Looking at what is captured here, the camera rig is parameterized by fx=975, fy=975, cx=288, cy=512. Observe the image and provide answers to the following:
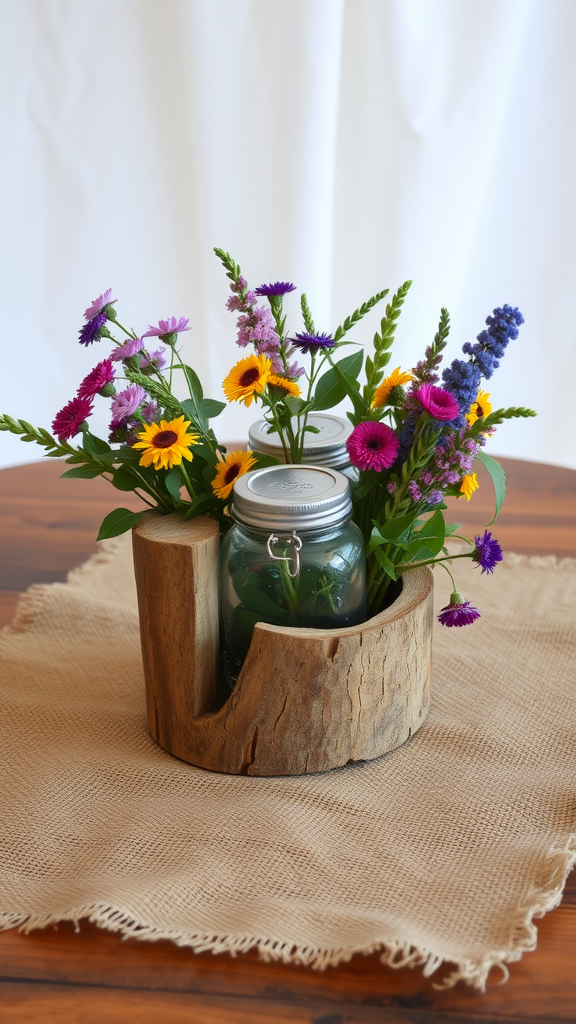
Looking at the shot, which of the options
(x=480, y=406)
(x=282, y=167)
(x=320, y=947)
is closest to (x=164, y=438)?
(x=480, y=406)

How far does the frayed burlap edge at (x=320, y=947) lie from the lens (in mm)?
539

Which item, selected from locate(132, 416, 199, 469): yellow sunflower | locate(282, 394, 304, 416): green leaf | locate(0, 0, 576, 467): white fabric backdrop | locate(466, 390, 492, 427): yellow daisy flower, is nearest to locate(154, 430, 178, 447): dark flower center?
locate(132, 416, 199, 469): yellow sunflower

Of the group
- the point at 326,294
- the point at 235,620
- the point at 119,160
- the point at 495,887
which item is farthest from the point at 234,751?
the point at 119,160

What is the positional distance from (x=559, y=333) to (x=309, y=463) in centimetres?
165

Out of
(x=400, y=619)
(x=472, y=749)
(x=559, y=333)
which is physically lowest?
(x=559, y=333)

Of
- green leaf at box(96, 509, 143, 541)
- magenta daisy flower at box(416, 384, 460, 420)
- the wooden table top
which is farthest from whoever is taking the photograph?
green leaf at box(96, 509, 143, 541)

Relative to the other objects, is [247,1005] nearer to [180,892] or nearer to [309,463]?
[180,892]

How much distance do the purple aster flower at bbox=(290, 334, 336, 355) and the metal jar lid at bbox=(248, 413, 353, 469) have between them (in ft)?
0.39

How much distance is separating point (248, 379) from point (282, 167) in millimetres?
1441

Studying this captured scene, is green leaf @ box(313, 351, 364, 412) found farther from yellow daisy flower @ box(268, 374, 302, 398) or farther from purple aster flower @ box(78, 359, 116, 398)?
purple aster flower @ box(78, 359, 116, 398)

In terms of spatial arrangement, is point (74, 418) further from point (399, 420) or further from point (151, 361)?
point (399, 420)

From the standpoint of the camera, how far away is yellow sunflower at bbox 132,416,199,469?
689mm

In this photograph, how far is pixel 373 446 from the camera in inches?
27.8

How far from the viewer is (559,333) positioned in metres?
2.32
